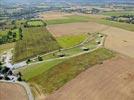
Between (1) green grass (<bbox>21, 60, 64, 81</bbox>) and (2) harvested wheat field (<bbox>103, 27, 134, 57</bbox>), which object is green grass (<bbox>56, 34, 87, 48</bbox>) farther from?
(1) green grass (<bbox>21, 60, 64, 81</bbox>)

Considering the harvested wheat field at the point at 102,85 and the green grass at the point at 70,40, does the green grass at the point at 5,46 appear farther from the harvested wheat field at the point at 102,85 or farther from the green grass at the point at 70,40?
the harvested wheat field at the point at 102,85

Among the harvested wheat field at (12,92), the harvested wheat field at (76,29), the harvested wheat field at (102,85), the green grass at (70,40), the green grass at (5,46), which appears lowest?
the green grass at (5,46)

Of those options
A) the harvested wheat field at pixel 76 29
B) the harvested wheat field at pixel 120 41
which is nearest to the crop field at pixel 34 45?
the harvested wheat field at pixel 76 29

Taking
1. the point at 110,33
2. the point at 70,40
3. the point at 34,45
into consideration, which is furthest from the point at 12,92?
the point at 110,33

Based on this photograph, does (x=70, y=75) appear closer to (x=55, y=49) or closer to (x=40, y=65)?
(x=40, y=65)

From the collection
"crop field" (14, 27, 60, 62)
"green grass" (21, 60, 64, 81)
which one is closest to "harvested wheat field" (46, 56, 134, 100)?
"green grass" (21, 60, 64, 81)

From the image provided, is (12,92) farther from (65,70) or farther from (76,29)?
(76,29)

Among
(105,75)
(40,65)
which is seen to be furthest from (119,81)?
(40,65)
